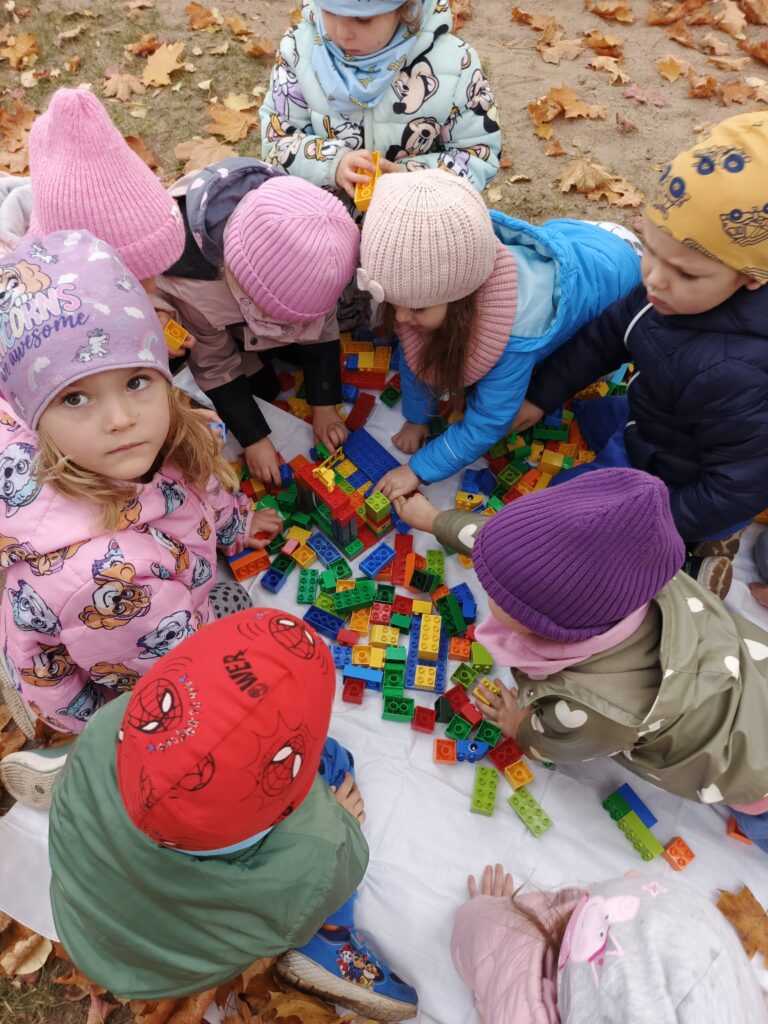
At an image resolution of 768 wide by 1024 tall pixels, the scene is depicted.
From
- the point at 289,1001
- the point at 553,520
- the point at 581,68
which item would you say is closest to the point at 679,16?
the point at 581,68

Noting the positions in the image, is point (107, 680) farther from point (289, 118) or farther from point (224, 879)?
point (289, 118)

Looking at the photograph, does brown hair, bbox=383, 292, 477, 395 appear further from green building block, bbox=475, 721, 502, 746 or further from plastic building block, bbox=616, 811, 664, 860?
plastic building block, bbox=616, 811, 664, 860

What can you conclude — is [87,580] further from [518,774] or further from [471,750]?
[518,774]

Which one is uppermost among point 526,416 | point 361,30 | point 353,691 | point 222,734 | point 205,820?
point 361,30

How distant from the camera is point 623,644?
154cm

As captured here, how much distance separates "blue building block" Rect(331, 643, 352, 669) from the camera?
85.3 inches

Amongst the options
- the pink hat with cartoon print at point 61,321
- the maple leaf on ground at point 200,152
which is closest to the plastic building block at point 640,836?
the pink hat with cartoon print at point 61,321

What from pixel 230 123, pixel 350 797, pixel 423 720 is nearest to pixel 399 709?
pixel 423 720

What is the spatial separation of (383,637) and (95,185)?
1.53m

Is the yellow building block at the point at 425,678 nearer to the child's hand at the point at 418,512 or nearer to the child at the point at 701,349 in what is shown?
the child's hand at the point at 418,512

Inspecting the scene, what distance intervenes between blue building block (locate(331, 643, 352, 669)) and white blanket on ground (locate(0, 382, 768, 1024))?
185 millimetres

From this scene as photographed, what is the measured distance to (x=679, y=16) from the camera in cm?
394

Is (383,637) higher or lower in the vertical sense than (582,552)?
lower

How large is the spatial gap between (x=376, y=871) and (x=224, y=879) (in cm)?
77
